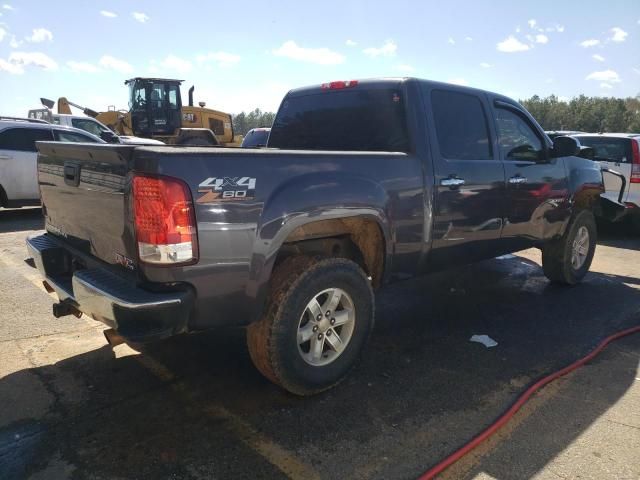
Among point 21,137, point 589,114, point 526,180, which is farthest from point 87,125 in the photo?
point 589,114

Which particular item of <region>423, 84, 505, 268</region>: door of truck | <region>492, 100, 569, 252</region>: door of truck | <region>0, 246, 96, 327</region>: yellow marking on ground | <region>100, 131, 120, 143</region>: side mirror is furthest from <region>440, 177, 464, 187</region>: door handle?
<region>100, 131, 120, 143</region>: side mirror

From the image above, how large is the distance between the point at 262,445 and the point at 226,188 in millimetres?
1332

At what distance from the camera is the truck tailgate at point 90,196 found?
2521 mm

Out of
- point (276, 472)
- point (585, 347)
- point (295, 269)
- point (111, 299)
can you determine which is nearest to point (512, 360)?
point (585, 347)

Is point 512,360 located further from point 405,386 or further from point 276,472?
point 276,472

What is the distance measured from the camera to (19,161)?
345 inches

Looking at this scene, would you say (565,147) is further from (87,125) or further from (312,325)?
(87,125)

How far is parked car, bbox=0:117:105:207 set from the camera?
28.5 feet

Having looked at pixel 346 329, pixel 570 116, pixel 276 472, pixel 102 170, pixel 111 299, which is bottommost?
pixel 276 472

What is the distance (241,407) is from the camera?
2.95 metres

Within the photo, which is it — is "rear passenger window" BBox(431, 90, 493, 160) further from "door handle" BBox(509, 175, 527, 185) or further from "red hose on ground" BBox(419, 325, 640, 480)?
"red hose on ground" BBox(419, 325, 640, 480)

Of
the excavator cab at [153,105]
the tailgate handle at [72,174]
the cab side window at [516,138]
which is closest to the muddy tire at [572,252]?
the cab side window at [516,138]

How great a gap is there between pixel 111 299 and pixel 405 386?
1.90 metres

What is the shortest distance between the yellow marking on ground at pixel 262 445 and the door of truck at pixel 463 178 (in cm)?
187
